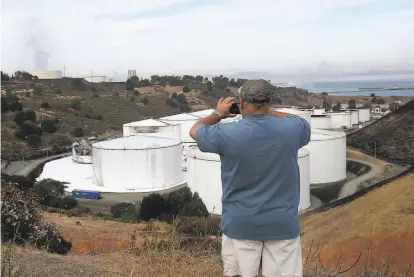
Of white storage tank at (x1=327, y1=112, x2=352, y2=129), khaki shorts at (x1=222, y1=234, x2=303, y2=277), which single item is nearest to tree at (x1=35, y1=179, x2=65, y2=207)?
khaki shorts at (x1=222, y1=234, x2=303, y2=277)

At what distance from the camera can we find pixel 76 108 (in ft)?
176

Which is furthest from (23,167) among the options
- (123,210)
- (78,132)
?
(123,210)

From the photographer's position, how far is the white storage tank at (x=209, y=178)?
19688mm

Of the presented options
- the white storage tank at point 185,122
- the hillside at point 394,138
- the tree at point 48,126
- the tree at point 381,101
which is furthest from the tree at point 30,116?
the tree at point 381,101

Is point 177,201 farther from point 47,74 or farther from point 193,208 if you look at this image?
point 47,74

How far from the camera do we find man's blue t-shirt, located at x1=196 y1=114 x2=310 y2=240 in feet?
7.89

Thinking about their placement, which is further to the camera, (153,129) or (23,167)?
(153,129)

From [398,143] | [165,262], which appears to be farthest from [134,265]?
[398,143]

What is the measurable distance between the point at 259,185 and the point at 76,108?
5374cm

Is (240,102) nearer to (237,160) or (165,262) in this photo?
(237,160)

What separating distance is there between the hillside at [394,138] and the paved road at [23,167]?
23.8 meters

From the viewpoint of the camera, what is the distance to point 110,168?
83.5ft

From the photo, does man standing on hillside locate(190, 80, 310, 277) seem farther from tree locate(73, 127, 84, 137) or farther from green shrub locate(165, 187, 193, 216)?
tree locate(73, 127, 84, 137)

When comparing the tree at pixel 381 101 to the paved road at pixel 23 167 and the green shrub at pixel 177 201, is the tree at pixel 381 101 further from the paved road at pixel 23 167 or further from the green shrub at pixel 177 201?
the green shrub at pixel 177 201
